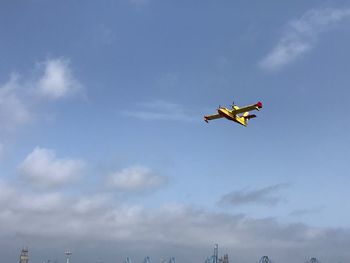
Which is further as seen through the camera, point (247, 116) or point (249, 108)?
point (247, 116)

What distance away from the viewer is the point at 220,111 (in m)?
126

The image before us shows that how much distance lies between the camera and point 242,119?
134 meters

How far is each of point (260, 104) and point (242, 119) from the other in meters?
9.99

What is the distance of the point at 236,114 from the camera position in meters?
130

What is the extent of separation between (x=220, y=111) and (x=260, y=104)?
10666 mm

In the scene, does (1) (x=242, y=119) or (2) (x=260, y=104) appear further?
(1) (x=242, y=119)

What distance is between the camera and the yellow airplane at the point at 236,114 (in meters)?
126

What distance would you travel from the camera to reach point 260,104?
12494cm

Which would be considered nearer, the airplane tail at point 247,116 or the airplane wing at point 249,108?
the airplane wing at point 249,108

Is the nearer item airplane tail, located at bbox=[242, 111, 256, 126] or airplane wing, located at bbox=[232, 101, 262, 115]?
airplane wing, located at bbox=[232, 101, 262, 115]

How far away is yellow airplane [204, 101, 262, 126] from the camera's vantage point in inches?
4966
